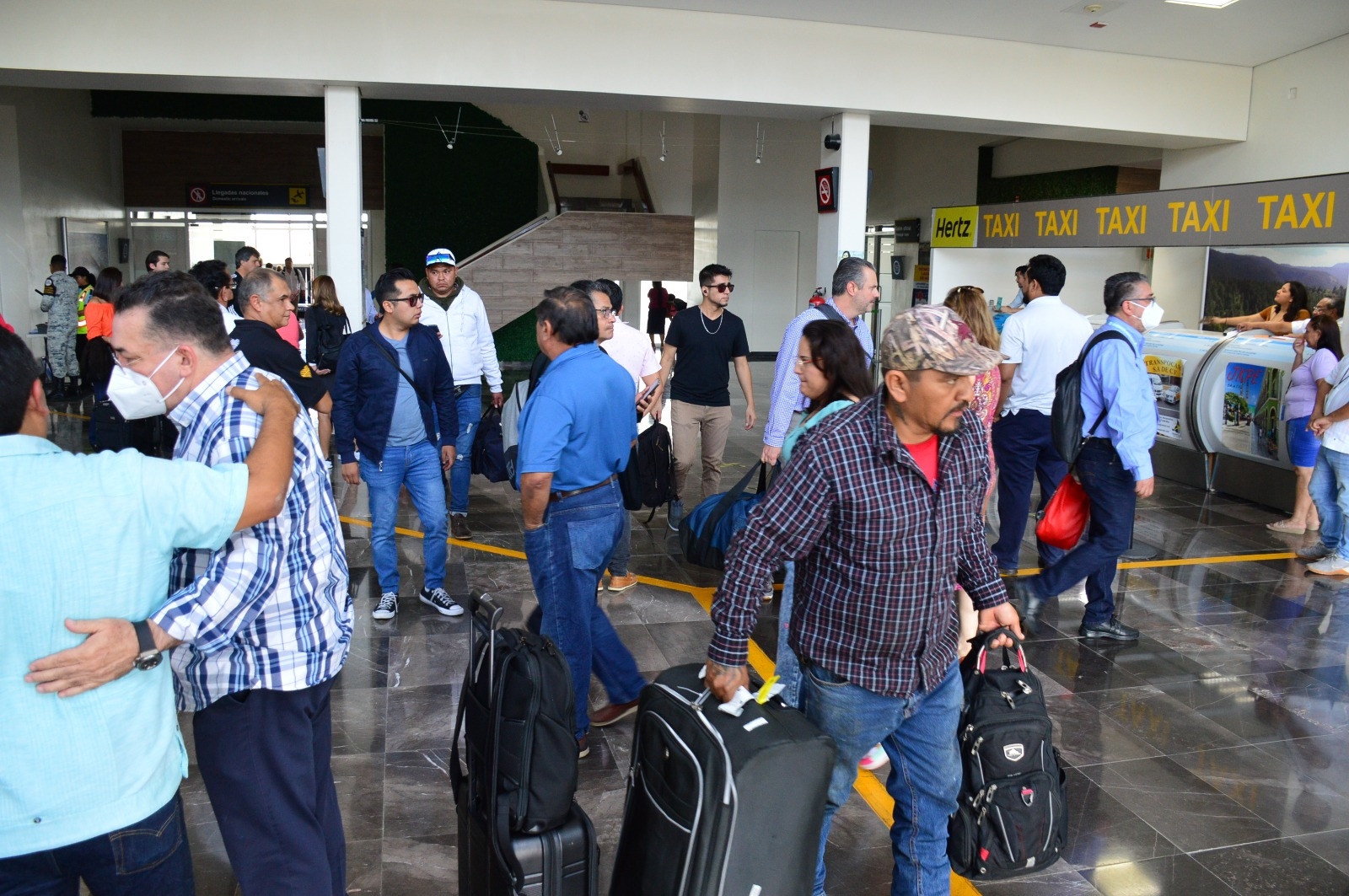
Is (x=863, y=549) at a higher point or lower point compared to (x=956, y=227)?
lower

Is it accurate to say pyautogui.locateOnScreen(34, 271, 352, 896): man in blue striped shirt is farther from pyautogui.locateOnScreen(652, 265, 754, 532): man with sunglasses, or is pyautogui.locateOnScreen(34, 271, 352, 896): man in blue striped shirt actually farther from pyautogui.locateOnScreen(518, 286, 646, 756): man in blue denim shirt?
pyautogui.locateOnScreen(652, 265, 754, 532): man with sunglasses

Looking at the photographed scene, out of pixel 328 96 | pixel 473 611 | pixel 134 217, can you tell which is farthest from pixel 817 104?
pixel 134 217

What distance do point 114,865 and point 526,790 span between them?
84 centimetres

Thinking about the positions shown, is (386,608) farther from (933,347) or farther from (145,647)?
(933,347)

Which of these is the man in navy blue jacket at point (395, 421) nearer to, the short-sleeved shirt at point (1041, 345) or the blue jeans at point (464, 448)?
the blue jeans at point (464, 448)

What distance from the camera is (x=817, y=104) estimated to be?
372 inches

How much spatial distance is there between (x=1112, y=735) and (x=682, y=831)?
268 centimetres

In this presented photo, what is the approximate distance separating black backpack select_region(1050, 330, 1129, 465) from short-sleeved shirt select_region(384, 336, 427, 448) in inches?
124

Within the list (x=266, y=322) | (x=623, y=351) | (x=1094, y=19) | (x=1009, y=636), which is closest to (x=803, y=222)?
(x=1094, y=19)

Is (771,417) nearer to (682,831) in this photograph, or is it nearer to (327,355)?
(682,831)

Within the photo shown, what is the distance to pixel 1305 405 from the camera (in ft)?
23.2

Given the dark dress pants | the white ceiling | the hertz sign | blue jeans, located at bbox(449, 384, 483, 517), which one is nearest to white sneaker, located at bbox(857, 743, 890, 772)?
the dark dress pants

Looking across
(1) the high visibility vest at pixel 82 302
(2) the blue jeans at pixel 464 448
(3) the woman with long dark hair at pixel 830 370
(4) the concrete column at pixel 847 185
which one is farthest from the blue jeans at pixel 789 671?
(1) the high visibility vest at pixel 82 302

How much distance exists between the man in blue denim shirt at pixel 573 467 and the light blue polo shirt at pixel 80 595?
1639 millimetres
